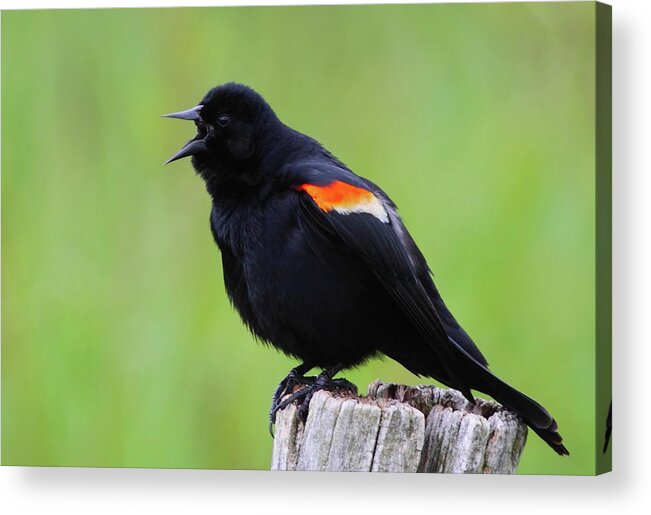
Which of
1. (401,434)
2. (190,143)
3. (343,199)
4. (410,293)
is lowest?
(401,434)

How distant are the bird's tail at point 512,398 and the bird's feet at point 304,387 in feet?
1.48

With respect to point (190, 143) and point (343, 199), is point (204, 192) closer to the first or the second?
point (190, 143)

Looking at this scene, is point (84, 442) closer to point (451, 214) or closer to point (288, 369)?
point (288, 369)

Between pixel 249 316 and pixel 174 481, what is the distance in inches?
27.1

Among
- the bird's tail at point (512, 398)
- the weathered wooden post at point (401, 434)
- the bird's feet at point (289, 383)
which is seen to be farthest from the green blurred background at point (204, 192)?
the weathered wooden post at point (401, 434)

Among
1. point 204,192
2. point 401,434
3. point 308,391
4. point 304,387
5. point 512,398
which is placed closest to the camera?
point 401,434

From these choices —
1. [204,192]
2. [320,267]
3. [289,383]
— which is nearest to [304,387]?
[289,383]

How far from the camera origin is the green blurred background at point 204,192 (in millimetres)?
3764

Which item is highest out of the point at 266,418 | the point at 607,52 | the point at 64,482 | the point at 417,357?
the point at 607,52

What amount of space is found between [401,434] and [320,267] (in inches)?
24.2

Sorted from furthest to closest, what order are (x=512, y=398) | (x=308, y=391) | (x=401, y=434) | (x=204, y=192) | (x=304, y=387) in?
1. (x=204, y=192)
2. (x=304, y=387)
3. (x=308, y=391)
4. (x=512, y=398)
5. (x=401, y=434)

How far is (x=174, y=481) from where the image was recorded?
12.9ft

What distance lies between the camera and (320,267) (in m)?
3.60

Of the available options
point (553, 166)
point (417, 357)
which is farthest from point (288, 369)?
point (553, 166)
